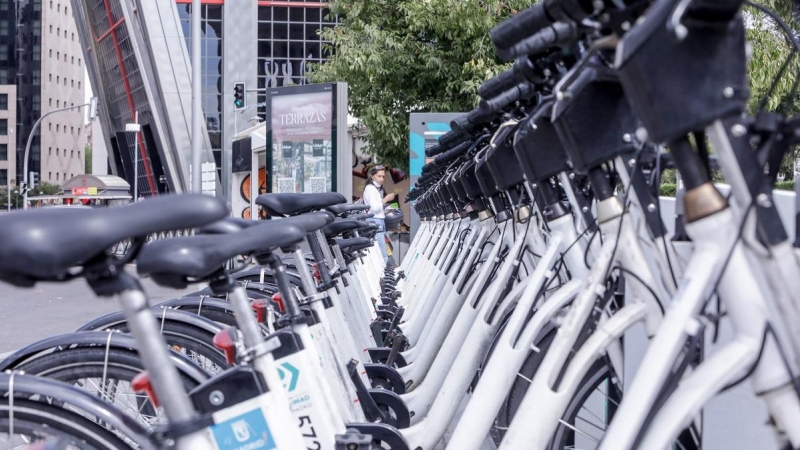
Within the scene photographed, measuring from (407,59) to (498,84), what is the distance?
15.4 metres

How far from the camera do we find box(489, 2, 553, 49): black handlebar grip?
7.73 feet

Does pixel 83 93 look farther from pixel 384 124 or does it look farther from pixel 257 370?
pixel 257 370

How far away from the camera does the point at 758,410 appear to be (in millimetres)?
2924

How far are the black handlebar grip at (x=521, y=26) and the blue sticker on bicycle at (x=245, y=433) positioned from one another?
3.33 ft

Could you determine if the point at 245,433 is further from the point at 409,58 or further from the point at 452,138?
the point at 409,58

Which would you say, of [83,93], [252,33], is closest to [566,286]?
[252,33]

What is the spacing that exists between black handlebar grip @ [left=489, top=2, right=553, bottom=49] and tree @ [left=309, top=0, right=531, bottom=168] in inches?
596

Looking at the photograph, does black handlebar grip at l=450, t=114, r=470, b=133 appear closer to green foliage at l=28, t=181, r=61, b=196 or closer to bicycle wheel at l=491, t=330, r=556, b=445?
bicycle wheel at l=491, t=330, r=556, b=445

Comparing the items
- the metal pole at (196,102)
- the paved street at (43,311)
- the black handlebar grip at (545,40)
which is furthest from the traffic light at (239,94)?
the black handlebar grip at (545,40)

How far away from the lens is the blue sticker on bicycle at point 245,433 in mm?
2449

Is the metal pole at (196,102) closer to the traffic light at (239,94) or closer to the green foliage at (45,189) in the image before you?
the traffic light at (239,94)

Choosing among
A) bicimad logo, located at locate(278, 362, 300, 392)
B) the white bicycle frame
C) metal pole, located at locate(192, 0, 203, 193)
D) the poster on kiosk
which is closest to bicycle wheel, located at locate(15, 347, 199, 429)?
bicimad logo, located at locate(278, 362, 300, 392)

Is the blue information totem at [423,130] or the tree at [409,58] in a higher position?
the tree at [409,58]

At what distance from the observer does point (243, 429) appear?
247 cm
